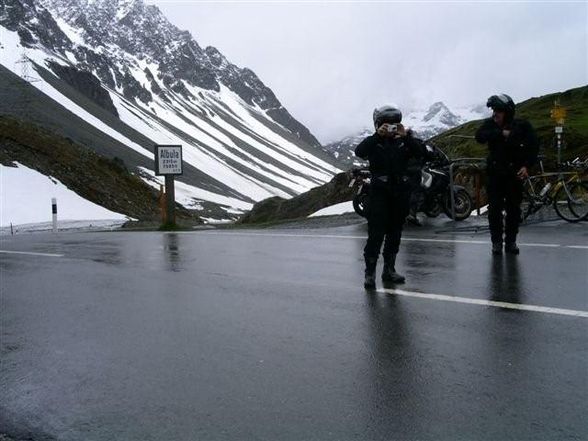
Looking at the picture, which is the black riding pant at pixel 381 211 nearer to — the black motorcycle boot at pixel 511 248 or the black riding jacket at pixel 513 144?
the black motorcycle boot at pixel 511 248

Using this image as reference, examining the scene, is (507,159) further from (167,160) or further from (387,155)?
(167,160)

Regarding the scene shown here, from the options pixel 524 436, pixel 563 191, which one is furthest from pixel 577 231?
pixel 524 436

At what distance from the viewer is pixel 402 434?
3.27 m

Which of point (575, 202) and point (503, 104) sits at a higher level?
point (503, 104)

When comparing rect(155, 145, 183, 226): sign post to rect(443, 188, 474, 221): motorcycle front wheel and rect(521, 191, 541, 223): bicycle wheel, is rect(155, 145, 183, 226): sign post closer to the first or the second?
rect(443, 188, 474, 221): motorcycle front wheel

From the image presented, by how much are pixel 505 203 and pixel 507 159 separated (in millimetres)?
592

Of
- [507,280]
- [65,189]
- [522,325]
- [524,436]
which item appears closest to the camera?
[524,436]

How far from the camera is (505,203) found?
8719mm

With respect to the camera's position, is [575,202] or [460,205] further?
[460,205]

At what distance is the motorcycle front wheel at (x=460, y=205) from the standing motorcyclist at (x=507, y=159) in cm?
476

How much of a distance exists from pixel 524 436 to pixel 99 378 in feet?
8.56

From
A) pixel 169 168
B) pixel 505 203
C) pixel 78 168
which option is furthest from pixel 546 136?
pixel 78 168

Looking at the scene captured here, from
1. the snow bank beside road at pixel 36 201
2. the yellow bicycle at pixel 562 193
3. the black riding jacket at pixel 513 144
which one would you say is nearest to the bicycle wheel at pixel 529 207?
the yellow bicycle at pixel 562 193

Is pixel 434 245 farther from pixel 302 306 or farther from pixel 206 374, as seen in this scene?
pixel 206 374
